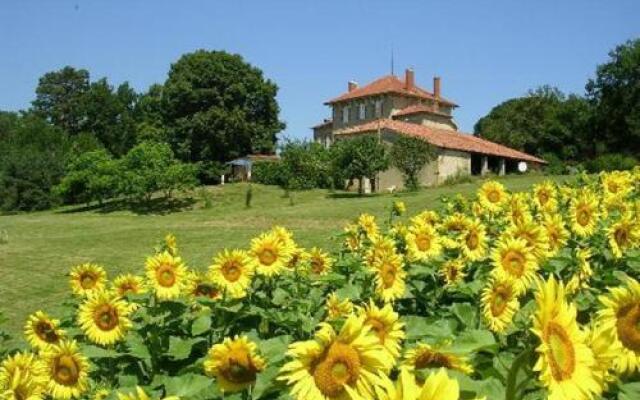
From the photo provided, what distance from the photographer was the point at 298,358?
1673 mm

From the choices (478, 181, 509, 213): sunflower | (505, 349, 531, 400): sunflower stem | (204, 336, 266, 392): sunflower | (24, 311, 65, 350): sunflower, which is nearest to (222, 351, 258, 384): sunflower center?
(204, 336, 266, 392): sunflower

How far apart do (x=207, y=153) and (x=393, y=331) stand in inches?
1998

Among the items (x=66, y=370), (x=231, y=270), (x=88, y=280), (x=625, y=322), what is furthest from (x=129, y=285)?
(x=625, y=322)

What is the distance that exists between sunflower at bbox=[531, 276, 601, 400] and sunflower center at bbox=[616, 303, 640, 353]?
0.35 m

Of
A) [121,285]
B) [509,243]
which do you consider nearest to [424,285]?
[509,243]

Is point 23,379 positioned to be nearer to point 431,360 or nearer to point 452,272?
point 431,360

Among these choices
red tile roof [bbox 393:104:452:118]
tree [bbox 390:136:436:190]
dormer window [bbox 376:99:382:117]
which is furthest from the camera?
dormer window [bbox 376:99:382:117]

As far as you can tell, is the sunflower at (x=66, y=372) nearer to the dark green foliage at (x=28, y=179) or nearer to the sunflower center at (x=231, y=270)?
the sunflower center at (x=231, y=270)

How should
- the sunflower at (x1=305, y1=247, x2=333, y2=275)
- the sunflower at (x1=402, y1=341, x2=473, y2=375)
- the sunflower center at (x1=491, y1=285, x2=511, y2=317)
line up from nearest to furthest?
1. the sunflower at (x1=402, y1=341, x2=473, y2=375)
2. the sunflower center at (x1=491, y1=285, x2=511, y2=317)
3. the sunflower at (x1=305, y1=247, x2=333, y2=275)

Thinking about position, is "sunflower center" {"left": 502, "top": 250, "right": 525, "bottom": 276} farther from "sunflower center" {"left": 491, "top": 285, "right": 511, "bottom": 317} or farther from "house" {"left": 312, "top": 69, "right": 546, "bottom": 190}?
"house" {"left": 312, "top": 69, "right": 546, "bottom": 190}

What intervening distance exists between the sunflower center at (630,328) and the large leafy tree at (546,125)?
188 feet

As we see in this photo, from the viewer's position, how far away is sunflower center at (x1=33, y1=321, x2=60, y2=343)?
3.73 m

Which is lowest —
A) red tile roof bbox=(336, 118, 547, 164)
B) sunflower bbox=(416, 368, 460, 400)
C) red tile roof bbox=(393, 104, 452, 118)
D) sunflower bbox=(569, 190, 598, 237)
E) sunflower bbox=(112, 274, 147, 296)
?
sunflower bbox=(112, 274, 147, 296)

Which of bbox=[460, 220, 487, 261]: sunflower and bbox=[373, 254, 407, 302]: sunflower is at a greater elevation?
bbox=[460, 220, 487, 261]: sunflower
